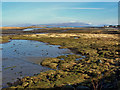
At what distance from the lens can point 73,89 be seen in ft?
34.5

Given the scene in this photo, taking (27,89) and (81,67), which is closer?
(27,89)

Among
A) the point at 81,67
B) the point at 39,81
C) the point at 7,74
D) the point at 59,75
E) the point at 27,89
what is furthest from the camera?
the point at 81,67

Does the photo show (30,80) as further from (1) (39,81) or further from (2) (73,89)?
(2) (73,89)

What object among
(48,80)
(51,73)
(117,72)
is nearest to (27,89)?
(48,80)

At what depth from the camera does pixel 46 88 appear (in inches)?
421

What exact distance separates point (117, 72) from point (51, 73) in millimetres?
7880

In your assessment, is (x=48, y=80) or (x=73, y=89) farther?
(x=48, y=80)

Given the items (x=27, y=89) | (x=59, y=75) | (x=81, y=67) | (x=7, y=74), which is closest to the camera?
(x=27, y=89)

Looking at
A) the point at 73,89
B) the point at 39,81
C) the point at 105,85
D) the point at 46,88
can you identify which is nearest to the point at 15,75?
the point at 39,81

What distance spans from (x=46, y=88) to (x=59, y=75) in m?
2.78

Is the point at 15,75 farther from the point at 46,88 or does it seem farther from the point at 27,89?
the point at 46,88

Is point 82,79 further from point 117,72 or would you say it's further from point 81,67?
point 117,72

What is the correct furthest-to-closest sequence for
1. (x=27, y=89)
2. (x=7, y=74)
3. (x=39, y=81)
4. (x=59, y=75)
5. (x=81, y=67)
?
1. (x=81, y=67)
2. (x=7, y=74)
3. (x=59, y=75)
4. (x=39, y=81)
5. (x=27, y=89)

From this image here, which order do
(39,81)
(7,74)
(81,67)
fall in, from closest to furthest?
(39,81) → (7,74) → (81,67)
